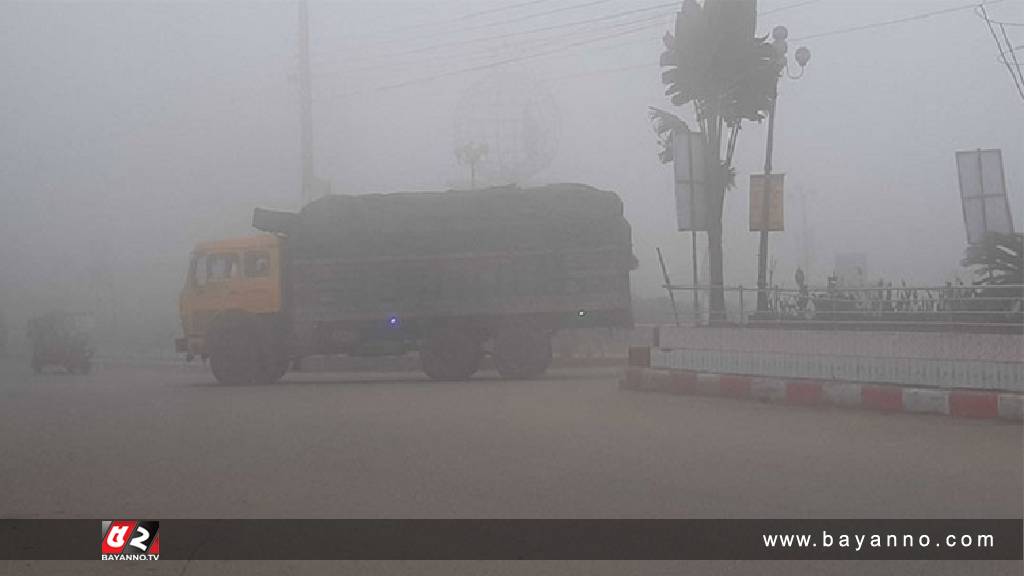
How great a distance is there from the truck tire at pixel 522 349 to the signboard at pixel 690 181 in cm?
502

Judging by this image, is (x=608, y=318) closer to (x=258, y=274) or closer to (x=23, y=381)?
(x=258, y=274)

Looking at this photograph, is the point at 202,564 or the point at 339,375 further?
the point at 339,375

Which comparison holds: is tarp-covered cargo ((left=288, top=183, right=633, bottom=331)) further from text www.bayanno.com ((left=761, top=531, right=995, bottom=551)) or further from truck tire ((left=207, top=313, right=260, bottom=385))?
text www.bayanno.com ((left=761, top=531, right=995, bottom=551))

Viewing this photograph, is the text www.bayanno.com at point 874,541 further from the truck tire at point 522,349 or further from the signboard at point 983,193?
the truck tire at point 522,349

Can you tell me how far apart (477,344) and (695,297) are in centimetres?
568

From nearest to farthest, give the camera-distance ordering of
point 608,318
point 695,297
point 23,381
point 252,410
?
point 252,410 → point 695,297 → point 608,318 → point 23,381

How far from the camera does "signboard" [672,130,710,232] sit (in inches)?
758

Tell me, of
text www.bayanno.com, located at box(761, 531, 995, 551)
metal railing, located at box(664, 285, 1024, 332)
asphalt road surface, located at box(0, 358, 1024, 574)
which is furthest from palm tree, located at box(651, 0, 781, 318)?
text www.bayanno.com, located at box(761, 531, 995, 551)

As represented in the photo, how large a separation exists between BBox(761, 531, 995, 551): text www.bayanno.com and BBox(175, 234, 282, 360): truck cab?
17.8 metres

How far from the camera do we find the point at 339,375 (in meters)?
29.9

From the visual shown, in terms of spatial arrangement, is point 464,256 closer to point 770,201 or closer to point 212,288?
point 212,288

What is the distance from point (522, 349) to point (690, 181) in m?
5.75

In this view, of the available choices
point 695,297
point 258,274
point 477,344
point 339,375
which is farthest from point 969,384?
point 339,375

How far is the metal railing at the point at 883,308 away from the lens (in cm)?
1519
